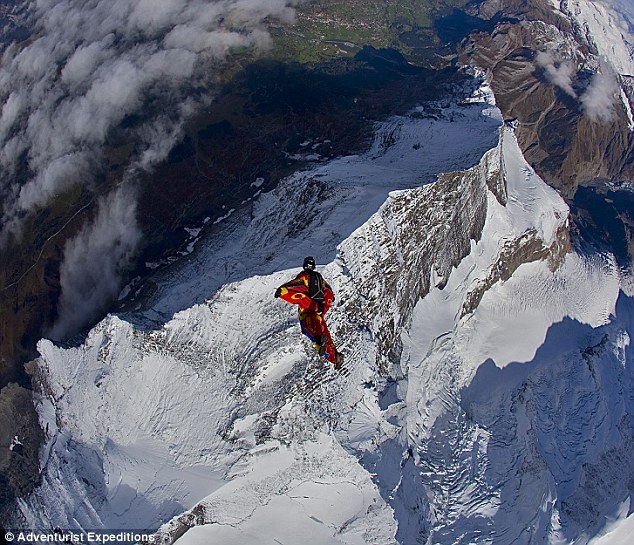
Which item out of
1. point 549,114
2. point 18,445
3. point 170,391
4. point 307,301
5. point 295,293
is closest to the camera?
point 295,293

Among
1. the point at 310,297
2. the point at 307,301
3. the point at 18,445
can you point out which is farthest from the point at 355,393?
the point at 18,445

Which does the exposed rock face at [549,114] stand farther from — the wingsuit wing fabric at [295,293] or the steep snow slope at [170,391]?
the wingsuit wing fabric at [295,293]

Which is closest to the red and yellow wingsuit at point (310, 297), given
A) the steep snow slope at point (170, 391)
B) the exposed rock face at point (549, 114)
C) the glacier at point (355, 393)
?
the steep snow slope at point (170, 391)

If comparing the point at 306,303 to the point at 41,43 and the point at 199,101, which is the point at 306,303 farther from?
the point at 41,43

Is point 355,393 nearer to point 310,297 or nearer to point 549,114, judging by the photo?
point 310,297

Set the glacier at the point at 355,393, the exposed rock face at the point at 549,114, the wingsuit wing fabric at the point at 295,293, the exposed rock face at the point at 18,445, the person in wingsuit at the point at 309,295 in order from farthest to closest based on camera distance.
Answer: the exposed rock face at the point at 549,114 → the exposed rock face at the point at 18,445 → the glacier at the point at 355,393 → the person in wingsuit at the point at 309,295 → the wingsuit wing fabric at the point at 295,293

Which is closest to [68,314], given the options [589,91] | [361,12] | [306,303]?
[306,303]
